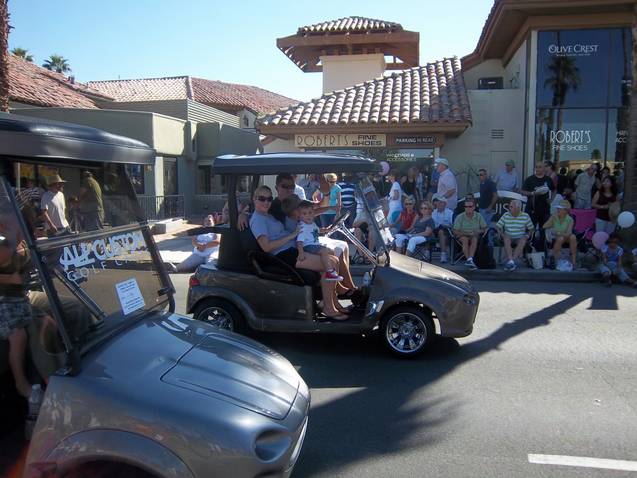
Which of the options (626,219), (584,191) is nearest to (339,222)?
(626,219)

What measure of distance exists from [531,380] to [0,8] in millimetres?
10833

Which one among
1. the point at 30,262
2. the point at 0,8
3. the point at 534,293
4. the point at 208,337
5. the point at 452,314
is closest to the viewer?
the point at 30,262

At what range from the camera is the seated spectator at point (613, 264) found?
953 cm

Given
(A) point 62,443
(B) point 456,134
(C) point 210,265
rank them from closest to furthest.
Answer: (A) point 62,443
(C) point 210,265
(B) point 456,134

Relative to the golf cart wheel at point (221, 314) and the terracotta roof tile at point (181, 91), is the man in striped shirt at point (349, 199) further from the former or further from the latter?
the terracotta roof tile at point (181, 91)

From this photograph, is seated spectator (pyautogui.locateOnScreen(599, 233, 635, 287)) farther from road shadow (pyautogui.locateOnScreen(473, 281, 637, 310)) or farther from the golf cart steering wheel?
the golf cart steering wheel

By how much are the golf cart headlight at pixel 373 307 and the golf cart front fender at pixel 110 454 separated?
3.42 m

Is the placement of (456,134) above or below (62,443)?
above

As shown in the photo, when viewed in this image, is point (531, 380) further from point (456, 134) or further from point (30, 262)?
point (456, 134)

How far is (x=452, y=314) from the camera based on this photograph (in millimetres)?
5395

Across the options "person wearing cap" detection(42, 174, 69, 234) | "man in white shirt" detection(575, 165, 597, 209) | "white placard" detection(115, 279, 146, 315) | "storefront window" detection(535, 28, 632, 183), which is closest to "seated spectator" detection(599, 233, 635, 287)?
"man in white shirt" detection(575, 165, 597, 209)

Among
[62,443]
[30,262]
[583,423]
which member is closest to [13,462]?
[62,443]

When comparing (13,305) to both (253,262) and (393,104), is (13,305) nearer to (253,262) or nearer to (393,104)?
(253,262)

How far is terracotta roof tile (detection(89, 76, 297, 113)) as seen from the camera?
33.6 meters
